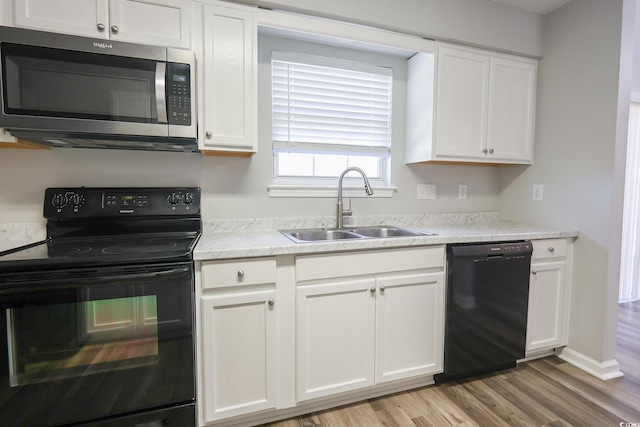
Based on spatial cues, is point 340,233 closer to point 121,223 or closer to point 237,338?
point 237,338

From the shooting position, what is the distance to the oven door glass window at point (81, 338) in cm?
114

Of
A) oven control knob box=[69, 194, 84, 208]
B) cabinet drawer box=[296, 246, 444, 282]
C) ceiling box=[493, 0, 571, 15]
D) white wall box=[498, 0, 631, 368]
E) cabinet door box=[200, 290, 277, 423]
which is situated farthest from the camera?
ceiling box=[493, 0, 571, 15]

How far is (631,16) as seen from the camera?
6.11ft

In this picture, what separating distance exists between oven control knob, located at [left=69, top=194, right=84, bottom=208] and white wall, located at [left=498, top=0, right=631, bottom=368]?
9.97ft

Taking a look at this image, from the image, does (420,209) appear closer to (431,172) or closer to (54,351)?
(431,172)

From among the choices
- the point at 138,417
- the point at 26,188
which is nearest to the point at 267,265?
the point at 138,417

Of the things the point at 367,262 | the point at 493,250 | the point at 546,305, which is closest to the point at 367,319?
the point at 367,262

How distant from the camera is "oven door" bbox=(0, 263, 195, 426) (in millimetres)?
1133

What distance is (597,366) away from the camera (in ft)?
6.48

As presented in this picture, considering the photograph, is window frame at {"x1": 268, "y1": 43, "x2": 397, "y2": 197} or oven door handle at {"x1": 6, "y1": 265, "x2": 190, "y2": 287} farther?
window frame at {"x1": 268, "y1": 43, "x2": 397, "y2": 197}

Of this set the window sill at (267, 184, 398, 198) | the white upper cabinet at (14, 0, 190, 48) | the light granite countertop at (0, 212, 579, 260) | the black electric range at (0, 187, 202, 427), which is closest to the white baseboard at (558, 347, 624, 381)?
the light granite countertop at (0, 212, 579, 260)

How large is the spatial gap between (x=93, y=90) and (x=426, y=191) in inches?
86.0

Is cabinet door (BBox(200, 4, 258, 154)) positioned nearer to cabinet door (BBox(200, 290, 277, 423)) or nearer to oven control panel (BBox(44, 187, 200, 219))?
oven control panel (BBox(44, 187, 200, 219))

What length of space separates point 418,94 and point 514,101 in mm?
740
